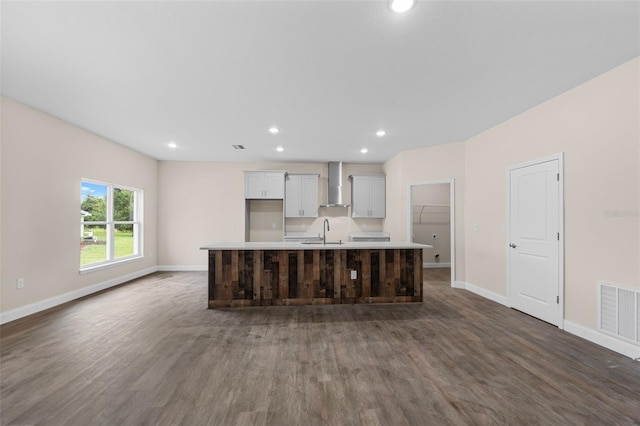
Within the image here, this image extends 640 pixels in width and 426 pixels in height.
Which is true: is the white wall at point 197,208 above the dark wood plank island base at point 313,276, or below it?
above

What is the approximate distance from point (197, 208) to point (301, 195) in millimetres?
2595

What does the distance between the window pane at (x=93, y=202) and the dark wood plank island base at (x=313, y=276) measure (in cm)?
261

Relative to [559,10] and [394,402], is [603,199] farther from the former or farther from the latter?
[394,402]

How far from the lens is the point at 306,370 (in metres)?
2.29

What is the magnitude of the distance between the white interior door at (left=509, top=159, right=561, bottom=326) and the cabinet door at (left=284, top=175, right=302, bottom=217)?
165 inches

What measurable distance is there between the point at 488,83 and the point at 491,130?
1744 millimetres

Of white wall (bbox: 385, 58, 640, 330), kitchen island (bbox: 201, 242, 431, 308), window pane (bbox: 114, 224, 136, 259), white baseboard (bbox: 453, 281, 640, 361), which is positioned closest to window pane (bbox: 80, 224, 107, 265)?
window pane (bbox: 114, 224, 136, 259)

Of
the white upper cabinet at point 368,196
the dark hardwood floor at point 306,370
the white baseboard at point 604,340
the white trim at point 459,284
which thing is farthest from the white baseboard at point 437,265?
the white baseboard at point 604,340

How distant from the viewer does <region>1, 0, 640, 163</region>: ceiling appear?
6.19 feet

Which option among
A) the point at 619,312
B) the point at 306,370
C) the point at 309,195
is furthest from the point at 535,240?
the point at 309,195

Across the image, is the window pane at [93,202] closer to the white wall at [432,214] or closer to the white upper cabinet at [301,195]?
the white upper cabinet at [301,195]

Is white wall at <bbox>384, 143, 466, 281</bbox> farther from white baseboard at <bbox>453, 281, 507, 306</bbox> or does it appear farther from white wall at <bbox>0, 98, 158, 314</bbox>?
white wall at <bbox>0, 98, 158, 314</bbox>

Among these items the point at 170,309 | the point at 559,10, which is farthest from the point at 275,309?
the point at 559,10

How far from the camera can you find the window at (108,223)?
471 cm
